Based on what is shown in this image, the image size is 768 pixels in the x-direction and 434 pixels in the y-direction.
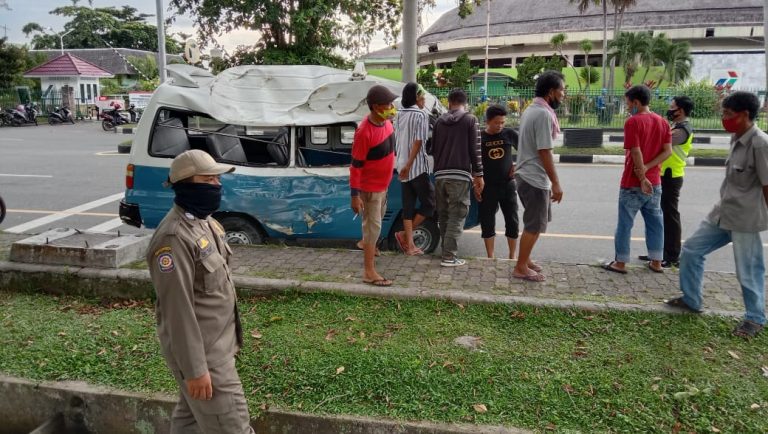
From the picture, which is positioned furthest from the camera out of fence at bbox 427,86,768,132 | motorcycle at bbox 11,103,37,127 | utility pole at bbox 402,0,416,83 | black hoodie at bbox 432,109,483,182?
motorcycle at bbox 11,103,37,127

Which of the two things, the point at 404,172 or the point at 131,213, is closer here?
the point at 404,172

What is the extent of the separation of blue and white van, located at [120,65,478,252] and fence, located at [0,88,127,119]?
2983cm

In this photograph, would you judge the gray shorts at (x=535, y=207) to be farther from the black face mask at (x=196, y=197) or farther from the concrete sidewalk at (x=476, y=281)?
the black face mask at (x=196, y=197)

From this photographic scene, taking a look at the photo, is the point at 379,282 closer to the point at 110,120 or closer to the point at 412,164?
the point at 412,164

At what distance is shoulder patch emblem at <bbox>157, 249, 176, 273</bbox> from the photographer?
7.91 feet

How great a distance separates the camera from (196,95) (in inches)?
243

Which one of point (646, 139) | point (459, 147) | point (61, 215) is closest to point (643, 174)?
point (646, 139)

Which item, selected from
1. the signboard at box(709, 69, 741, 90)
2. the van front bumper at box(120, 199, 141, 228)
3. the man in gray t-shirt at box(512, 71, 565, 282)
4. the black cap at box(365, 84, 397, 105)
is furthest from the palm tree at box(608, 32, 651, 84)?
the van front bumper at box(120, 199, 141, 228)

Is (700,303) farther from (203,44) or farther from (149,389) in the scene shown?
(203,44)

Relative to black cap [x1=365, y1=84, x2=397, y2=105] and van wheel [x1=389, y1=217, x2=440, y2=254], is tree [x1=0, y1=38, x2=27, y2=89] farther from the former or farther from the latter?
black cap [x1=365, y1=84, x2=397, y2=105]

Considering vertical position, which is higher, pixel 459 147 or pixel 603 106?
pixel 603 106

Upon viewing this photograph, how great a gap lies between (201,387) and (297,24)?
12.5 metres

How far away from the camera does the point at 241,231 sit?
626 centimetres

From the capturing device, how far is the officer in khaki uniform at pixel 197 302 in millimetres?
2434
